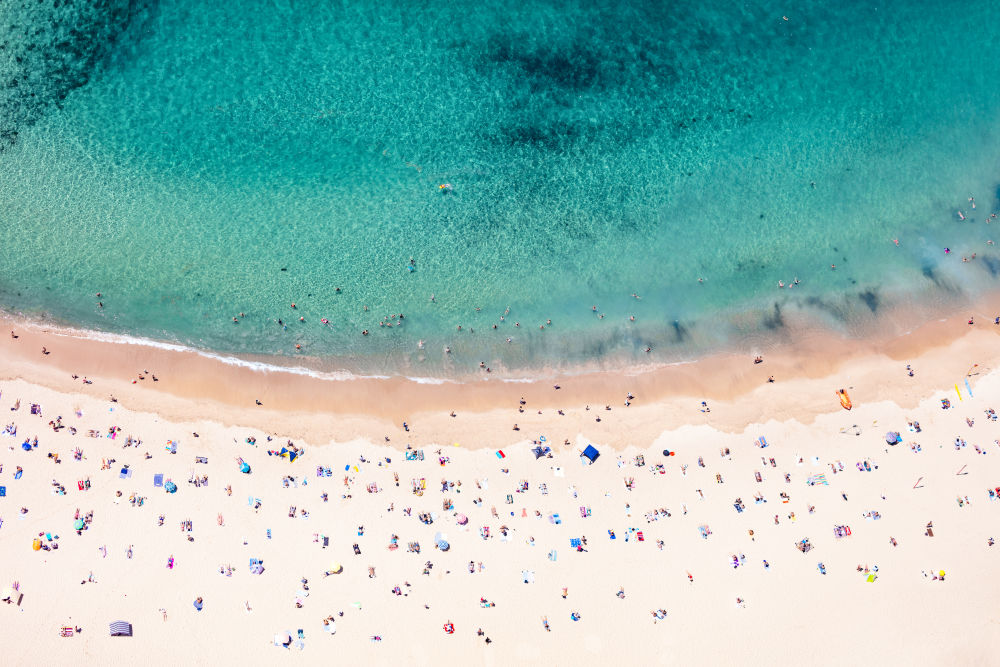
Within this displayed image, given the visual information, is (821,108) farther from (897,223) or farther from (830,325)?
(830,325)

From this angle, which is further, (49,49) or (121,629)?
(49,49)

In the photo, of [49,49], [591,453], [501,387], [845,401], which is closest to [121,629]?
[501,387]

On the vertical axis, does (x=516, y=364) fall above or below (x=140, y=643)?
above

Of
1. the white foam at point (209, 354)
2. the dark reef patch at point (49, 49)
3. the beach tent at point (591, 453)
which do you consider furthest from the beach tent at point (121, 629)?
the dark reef patch at point (49, 49)

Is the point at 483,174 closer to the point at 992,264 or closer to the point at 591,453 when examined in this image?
the point at 591,453

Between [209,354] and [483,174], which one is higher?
[483,174]

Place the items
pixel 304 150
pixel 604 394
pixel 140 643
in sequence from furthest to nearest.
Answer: pixel 304 150
pixel 604 394
pixel 140 643

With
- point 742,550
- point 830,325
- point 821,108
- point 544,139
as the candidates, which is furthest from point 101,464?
point 821,108
